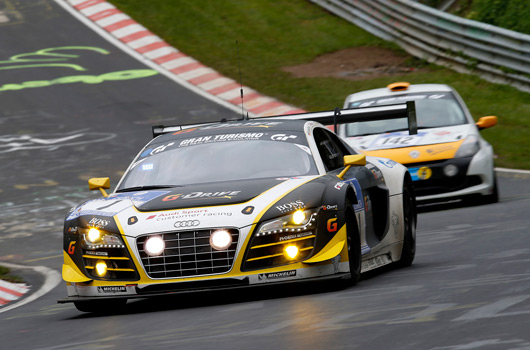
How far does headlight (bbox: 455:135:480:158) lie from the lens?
44.1 ft

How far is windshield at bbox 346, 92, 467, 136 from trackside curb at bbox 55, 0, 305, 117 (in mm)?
6143

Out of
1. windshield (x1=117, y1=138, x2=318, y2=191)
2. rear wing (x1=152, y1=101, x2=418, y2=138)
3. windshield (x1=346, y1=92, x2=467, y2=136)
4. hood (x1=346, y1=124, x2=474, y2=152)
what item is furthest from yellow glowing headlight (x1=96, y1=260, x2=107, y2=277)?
windshield (x1=346, y1=92, x2=467, y2=136)

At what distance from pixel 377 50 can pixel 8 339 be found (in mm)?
19509

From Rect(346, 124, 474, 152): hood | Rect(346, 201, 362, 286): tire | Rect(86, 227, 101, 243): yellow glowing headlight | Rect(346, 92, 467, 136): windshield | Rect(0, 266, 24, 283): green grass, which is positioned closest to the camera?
Rect(86, 227, 101, 243): yellow glowing headlight

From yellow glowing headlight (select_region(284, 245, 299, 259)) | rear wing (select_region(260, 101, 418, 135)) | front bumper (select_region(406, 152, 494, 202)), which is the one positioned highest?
rear wing (select_region(260, 101, 418, 135))

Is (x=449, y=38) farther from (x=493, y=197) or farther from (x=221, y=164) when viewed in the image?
(x=221, y=164)

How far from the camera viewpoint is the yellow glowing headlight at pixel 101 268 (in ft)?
24.8

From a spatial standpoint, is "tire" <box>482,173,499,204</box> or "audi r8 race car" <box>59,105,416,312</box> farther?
"tire" <box>482,173,499,204</box>

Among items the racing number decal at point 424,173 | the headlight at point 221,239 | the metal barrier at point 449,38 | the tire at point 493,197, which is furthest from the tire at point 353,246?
the metal barrier at point 449,38

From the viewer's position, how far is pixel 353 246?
25.5ft

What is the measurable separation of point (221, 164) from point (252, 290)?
0.92 m

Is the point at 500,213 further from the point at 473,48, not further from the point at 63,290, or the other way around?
the point at 473,48

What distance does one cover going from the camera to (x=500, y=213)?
12.2m

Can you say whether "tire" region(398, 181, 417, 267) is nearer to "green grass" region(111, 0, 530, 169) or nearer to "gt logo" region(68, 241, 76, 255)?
"gt logo" region(68, 241, 76, 255)
